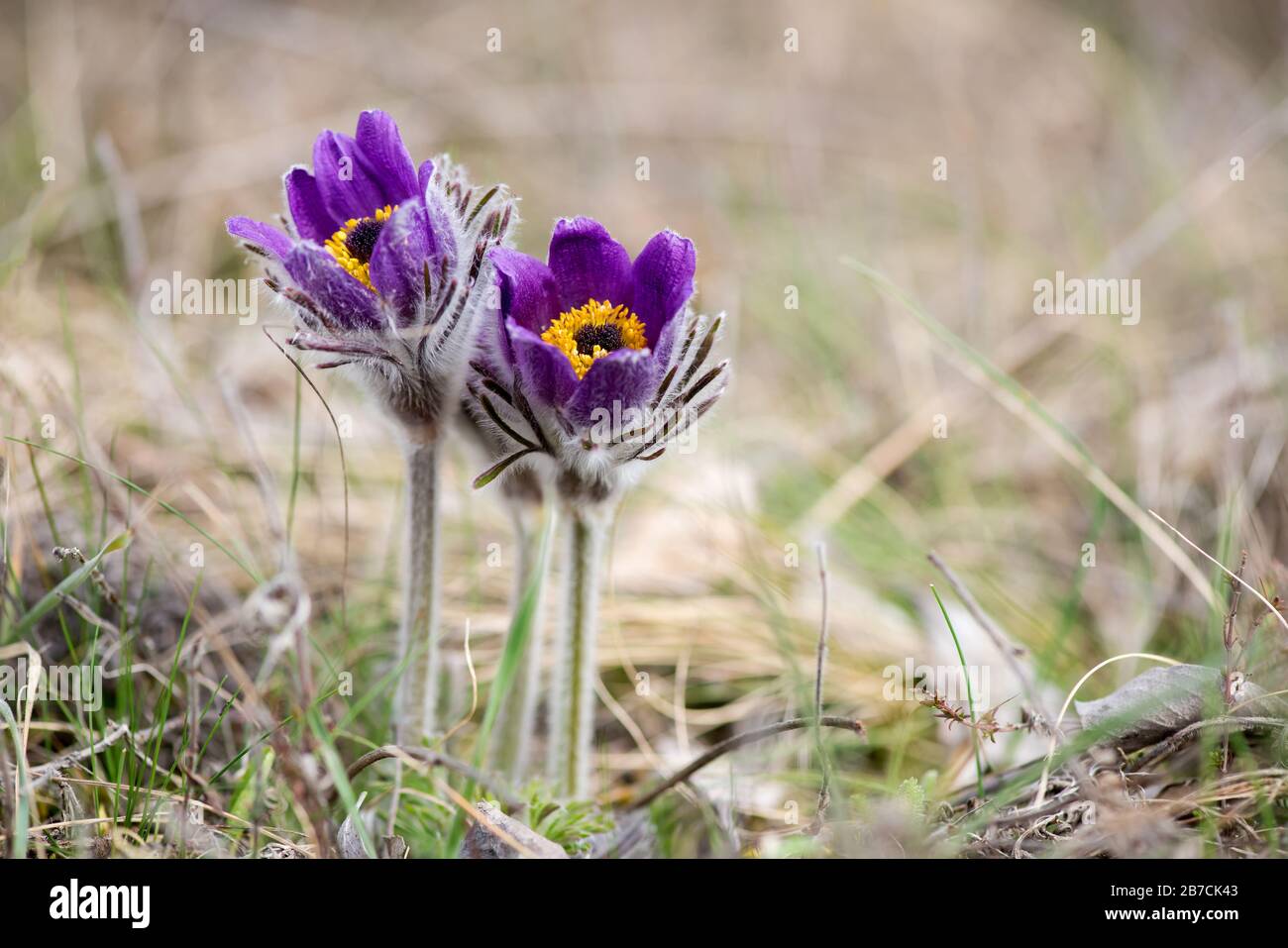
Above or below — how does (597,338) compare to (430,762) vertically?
above

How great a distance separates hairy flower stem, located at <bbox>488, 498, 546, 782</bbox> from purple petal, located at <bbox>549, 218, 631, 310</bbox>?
23.0 inches

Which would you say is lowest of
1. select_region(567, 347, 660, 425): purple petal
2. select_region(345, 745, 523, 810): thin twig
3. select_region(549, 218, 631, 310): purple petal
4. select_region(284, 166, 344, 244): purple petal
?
select_region(345, 745, 523, 810): thin twig

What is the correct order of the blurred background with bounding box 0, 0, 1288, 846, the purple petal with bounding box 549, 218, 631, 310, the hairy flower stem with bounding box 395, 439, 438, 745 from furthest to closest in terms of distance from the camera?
the blurred background with bounding box 0, 0, 1288, 846
the hairy flower stem with bounding box 395, 439, 438, 745
the purple petal with bounding box 549, 218, 631, 310

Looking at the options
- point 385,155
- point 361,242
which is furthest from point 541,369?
point 385,155

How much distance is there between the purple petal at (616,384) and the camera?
1829 mm

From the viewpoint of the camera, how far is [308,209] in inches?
82.7

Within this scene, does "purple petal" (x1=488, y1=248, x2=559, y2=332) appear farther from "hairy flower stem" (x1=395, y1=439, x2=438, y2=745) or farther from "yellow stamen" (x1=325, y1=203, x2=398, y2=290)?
"hairy flower stem" (x1=395, y1=439, x2=438, y2=745)

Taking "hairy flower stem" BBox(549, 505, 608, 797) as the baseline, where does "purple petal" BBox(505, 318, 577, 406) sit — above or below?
above

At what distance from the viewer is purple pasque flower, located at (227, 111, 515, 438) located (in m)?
1.88

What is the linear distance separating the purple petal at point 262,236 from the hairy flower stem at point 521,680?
0.81 meters

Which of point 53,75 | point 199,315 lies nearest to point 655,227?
point 199,315

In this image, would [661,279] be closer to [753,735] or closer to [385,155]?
[385,155]

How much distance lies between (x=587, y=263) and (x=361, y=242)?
437 mm

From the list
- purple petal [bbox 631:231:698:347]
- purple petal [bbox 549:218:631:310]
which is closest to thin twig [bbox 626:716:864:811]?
purple petal [bbox 631:231:698:347]
